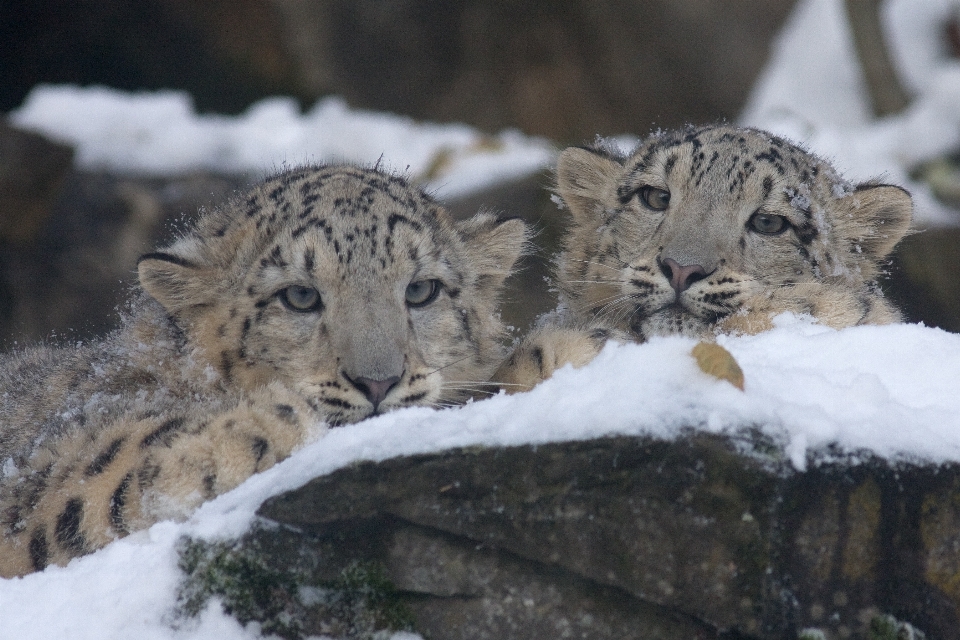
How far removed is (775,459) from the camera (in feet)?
10.2

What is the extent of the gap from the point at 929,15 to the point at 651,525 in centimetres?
1369

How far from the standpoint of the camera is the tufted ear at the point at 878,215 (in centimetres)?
555

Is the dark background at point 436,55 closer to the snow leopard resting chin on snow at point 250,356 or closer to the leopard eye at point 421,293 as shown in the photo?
the snow leopard resting chin on snow at point 250,356

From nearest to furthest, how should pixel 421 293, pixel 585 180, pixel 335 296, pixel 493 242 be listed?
pixel 335 296 → pixel 421 293 → pixel 493 242 → pixel 585 180

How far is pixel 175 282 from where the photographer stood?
4.86 meters

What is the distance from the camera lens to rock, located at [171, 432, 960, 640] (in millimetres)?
3072

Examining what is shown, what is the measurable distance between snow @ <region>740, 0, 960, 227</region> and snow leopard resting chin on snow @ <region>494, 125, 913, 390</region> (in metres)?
5.58

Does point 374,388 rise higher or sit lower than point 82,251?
lower

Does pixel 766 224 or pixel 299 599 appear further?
pixel 766 224

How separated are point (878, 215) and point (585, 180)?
1.49 m

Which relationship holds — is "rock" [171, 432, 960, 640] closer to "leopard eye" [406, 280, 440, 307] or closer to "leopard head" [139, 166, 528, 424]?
"leopard head" [139, 166, 528, 424]

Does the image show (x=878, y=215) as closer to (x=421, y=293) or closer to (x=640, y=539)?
(x=421, y=293)

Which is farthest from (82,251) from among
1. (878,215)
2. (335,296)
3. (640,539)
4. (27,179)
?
(640,539)

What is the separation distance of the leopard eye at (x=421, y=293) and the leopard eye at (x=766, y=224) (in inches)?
58.4
